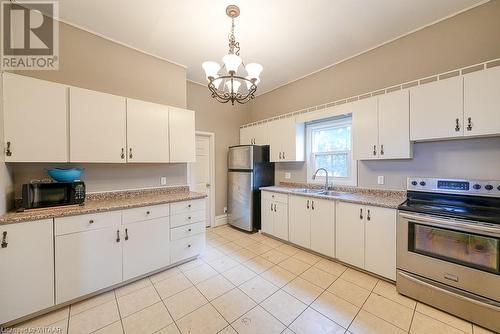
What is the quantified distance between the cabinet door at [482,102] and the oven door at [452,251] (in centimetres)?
90

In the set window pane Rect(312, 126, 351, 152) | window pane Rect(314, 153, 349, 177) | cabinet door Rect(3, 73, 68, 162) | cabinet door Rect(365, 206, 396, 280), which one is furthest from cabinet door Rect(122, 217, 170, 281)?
window pane Rect(312, 126, 351, 152)

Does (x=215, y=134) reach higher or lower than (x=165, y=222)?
higher

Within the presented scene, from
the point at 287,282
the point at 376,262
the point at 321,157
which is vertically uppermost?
the point at 321,157

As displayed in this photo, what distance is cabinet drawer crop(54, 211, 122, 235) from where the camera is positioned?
1.84m

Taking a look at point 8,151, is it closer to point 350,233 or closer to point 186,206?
point 186,206

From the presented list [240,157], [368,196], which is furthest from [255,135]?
[368,196]

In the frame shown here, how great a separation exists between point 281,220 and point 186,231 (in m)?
1.56

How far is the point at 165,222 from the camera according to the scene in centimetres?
248

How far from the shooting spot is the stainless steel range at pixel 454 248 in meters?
1.61

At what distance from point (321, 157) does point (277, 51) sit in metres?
1.85

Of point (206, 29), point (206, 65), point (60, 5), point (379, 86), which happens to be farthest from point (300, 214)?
point (60, 5)

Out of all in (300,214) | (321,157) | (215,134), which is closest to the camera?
(300,214)

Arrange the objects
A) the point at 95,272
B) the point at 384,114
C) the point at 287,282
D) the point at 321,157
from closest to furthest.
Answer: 1. the point at 95,272
2. the point at 287,282
3. the point at 384,114
4. the point at 321,157

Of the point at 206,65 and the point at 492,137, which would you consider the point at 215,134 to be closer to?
the point at 206,65
